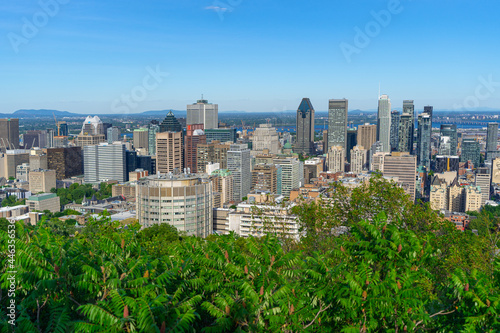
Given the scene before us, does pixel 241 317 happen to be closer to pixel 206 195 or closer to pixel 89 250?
pixel 89 250

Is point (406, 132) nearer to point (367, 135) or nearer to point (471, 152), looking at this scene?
point (367, 135)

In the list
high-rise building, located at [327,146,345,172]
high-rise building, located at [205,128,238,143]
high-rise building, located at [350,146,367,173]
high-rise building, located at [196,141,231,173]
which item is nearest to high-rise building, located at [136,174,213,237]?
high-rise building, located at [196,141,231,173]

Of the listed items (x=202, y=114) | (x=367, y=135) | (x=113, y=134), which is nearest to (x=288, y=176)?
(x=367, y=135)

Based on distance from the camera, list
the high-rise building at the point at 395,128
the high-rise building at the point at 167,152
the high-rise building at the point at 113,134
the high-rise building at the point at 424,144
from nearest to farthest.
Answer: the high-rise building at the point at 167,152
the high-rise building at the point at 424,144
the high-rise building at the point at 113,134
the high-rise building at the point at 395,128

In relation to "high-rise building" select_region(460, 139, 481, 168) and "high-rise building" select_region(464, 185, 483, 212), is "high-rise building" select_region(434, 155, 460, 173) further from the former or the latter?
"high-rise building" select_region(464, 185, 483, 212)

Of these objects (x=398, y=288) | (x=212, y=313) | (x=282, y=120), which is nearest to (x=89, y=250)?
(x=212, y=313)

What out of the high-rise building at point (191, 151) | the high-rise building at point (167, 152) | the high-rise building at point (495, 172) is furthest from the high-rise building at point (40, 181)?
the high-rise building at point (495, 172)

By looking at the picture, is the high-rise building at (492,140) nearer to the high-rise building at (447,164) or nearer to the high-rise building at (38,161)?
the high-rise building at (447,164)
